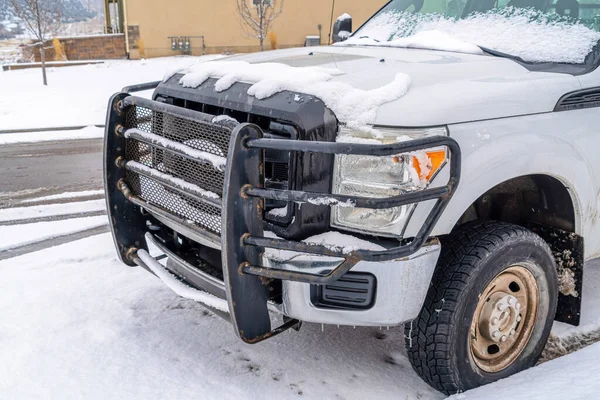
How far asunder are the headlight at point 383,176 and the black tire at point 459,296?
15.3 inches

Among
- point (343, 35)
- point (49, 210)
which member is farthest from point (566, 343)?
point (49, 210)

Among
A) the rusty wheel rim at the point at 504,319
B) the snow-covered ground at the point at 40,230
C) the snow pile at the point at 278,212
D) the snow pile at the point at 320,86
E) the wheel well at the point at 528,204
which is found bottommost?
the snow-covered ground at the point at 40,230

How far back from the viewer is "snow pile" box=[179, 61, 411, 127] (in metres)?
2.72

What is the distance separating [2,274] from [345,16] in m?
3.39

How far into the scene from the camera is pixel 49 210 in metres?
6.42

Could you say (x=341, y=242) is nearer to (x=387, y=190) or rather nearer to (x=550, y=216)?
(x=387, y=190)

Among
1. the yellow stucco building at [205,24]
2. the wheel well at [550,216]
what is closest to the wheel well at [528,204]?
the wheel well at [550,216]

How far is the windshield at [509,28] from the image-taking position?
355 centimetres

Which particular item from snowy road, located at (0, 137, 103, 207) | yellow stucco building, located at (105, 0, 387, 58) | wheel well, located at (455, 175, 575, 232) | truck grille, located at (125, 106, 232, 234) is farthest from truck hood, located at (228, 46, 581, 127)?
yellow stucco building, located at (105, 0, 387, 58)

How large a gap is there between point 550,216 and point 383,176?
120 centimetres

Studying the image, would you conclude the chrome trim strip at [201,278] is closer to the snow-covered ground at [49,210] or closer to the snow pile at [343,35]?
the snow pile at [343,35]

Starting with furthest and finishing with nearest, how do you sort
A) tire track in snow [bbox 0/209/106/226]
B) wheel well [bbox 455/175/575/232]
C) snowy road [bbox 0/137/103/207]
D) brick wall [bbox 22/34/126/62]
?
brick wall [bbox 22/34/126/62] → snowy road [bbox 0/137/103/207] → tire track in snow [bbox 0/209/106/226] → wheel well [bbox 455/175/575/232]

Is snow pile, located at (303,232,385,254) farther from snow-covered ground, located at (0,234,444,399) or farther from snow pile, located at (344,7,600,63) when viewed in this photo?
snow pile, located at (344,7,600,63)

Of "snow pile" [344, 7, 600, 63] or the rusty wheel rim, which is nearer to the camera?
the rusty wheel rim
